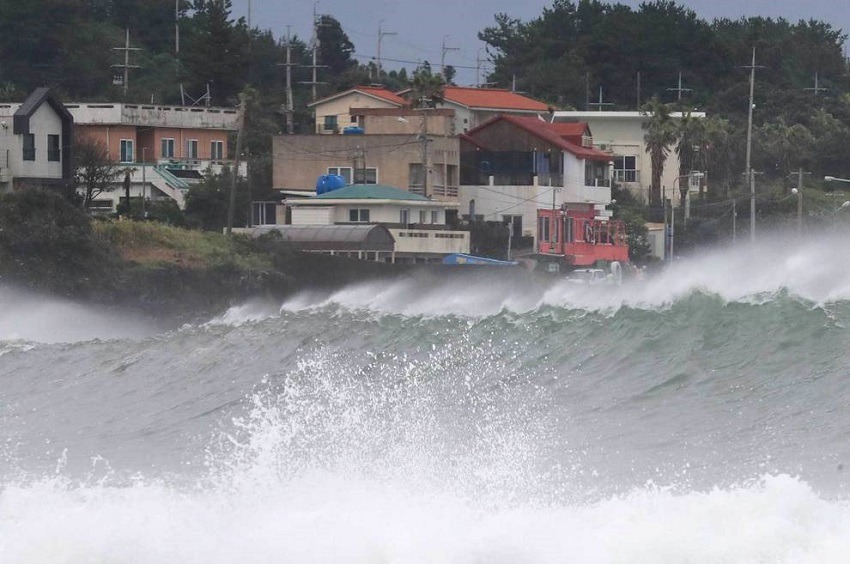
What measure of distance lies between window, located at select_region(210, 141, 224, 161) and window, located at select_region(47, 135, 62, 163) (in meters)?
18.4

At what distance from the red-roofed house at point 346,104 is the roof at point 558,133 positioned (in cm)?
836

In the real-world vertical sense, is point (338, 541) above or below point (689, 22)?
below

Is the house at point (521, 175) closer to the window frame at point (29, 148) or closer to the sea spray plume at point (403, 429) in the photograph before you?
the window frame at point (29, 148)

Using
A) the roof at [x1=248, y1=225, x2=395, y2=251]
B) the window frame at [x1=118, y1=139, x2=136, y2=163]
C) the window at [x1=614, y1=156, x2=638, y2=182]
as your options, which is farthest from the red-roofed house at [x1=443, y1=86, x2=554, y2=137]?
the roof at [x1=248, y1=225, x2=395, y2=251]

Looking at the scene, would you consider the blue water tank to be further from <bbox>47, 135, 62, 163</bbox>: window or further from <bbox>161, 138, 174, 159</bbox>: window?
<bbox>161, 138, 174, 159</bbox>: window

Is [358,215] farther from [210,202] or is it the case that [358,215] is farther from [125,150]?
[125,150]

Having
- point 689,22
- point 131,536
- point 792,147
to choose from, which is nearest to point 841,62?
point 689,22

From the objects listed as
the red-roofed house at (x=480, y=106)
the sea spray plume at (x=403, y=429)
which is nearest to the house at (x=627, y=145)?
the red-roofed house at (x=480, y=106)

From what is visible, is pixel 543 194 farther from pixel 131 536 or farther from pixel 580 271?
pixel 131 536

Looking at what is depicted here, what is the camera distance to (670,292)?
23625 mm

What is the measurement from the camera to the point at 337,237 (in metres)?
58.0

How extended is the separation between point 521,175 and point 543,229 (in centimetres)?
259

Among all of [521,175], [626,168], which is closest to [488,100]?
[626,168]

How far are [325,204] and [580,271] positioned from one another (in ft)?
33.0
